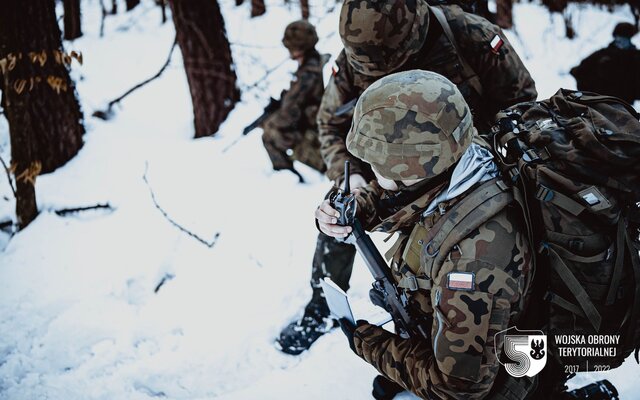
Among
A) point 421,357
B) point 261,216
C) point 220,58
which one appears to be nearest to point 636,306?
point 421,357

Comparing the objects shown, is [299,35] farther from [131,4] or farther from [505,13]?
[131,4]

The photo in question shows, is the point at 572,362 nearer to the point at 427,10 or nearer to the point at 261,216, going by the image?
the point at 427,10

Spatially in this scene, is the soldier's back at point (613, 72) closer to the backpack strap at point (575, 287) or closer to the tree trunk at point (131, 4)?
the backpack strap at point (575, 287)

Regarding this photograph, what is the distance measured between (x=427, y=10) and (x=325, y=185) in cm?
259

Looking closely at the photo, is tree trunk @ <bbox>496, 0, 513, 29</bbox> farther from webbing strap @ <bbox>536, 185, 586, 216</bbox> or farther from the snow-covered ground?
webbing strap @ <bbox>536, 185, 586, 216</bbox>

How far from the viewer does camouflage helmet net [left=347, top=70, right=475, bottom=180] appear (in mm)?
1459

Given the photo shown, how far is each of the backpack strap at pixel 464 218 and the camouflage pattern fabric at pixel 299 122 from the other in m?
3.27

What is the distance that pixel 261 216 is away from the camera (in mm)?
3980

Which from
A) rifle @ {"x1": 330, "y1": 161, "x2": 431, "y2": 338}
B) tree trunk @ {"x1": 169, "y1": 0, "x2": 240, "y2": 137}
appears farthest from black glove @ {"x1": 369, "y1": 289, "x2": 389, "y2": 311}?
tree trunk @ {"x1": 169, "y1": 0, "x2": 240, "y2": 137}

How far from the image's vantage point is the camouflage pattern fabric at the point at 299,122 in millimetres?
4473

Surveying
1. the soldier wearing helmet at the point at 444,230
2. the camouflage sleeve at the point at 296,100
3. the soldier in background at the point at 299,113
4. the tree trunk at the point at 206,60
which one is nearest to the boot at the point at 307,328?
the soldier wearing helmet at the point at 444,230

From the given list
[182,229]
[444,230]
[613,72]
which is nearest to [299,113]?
[182,229]

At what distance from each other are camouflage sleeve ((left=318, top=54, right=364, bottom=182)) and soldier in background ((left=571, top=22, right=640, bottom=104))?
421 cm

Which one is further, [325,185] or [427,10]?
[325,185]
